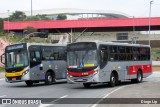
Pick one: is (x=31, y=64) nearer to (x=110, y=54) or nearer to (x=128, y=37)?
(x=110, y=54)

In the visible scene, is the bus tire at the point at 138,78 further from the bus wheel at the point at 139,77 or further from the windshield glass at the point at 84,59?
the windshield glass at the point at 84,59

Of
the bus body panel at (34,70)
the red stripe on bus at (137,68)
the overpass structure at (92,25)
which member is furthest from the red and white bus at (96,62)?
the overpass structure at (92,25)

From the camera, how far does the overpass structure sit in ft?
266

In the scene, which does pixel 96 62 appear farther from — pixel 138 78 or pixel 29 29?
pixel 29 29

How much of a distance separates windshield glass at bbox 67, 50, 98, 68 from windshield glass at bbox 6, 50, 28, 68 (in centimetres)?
374

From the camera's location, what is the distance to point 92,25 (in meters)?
83.2

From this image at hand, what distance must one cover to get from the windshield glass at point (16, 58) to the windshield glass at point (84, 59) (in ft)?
12.3

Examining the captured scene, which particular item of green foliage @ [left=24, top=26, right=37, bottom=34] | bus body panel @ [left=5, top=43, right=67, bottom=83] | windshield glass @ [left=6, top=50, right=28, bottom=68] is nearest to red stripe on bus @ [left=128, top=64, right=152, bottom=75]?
bus body panel @ [left=5, top=43, right=67, bottom=83]

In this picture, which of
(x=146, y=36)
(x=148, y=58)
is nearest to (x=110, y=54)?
(x=148, y=58)

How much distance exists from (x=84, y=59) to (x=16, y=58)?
527 centimetres

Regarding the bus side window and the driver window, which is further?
the bus side window

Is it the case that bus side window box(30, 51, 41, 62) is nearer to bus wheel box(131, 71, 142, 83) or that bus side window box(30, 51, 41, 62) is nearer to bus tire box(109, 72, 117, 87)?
bus tire box(109, 72, 117, 87)

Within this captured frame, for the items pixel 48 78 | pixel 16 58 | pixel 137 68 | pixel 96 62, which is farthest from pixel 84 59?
pixel 137 68

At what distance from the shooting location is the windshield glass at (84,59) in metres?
25.8
